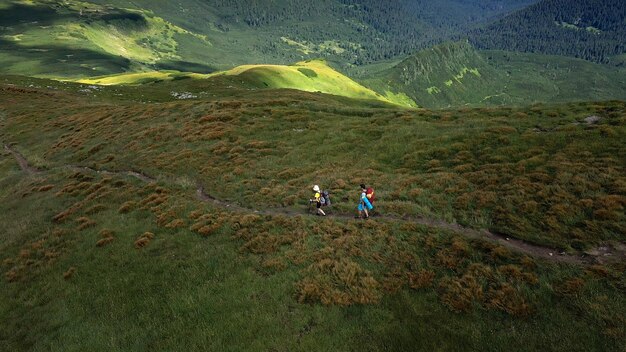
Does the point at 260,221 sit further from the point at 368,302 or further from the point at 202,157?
the point at 202,157

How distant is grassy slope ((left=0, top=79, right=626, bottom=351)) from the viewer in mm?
16031

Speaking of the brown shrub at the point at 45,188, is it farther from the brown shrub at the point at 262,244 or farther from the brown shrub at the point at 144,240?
the brown shrub at the point at 262,244

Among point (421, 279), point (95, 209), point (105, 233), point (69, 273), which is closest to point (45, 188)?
point (95, 209)

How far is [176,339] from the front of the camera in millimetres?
16828

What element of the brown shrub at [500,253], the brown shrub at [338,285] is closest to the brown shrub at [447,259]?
the brown shrub at [500,253]

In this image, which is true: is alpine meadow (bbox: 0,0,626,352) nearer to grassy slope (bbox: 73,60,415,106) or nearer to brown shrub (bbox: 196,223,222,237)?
brown shrub (bbox: 196,223,222,237)

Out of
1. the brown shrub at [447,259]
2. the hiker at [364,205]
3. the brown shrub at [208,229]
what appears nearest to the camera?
the brown shrub at [447,259]

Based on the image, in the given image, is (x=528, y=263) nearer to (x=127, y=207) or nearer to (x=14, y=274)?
(x=127, y=207)

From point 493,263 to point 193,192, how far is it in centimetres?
2835

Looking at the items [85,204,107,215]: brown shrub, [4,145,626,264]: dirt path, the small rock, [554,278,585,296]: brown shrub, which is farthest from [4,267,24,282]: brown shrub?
the small rock

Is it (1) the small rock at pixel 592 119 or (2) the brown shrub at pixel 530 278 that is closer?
(2) the brown shrub at pixel 530 278

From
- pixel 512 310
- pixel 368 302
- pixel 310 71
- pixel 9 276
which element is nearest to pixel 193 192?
pixel 9 276

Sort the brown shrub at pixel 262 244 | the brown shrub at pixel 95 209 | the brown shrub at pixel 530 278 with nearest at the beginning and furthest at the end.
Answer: the brown shrub at pixel 530 278 → the brown shrub at pixel 262 244 → the brown shrub at pixel 95 209

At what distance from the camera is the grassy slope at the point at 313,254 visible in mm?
16031
